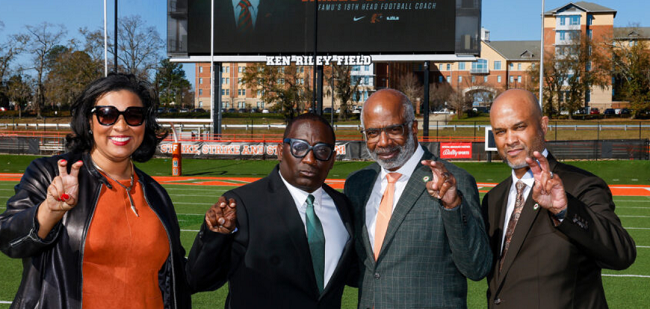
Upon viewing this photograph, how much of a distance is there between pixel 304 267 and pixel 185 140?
2525cm

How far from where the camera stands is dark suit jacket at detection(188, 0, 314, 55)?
978 inches

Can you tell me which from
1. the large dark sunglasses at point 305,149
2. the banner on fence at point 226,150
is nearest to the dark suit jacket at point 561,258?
the large dark sunglasses at point 305,149

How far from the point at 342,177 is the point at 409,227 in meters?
18.1

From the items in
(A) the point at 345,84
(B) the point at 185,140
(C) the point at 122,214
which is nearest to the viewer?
(C) the point at 122,214

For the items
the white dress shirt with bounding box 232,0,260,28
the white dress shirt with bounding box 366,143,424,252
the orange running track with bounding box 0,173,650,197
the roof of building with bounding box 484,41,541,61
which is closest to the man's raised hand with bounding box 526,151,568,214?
the white dress shirt with bounding box 366,143,424,252

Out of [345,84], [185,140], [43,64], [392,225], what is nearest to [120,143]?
[392,225]

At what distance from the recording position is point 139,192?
304 cm

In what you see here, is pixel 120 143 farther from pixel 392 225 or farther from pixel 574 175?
pixel 574 175

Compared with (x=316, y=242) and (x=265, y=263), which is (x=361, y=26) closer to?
(x=316, y=242)

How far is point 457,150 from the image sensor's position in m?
25.2

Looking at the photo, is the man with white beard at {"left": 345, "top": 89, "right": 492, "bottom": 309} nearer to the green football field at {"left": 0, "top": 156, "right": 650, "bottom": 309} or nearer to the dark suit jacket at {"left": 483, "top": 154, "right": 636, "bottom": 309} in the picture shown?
the dark suit jacket at {"left": 483, "top": 154, "right": 636, "bottom": 309}

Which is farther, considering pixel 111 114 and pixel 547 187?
pixel 111 114

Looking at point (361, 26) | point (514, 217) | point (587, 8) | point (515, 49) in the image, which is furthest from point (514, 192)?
point (515, 49)

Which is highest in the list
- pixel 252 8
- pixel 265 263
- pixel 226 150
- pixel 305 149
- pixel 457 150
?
pixel 252 8
